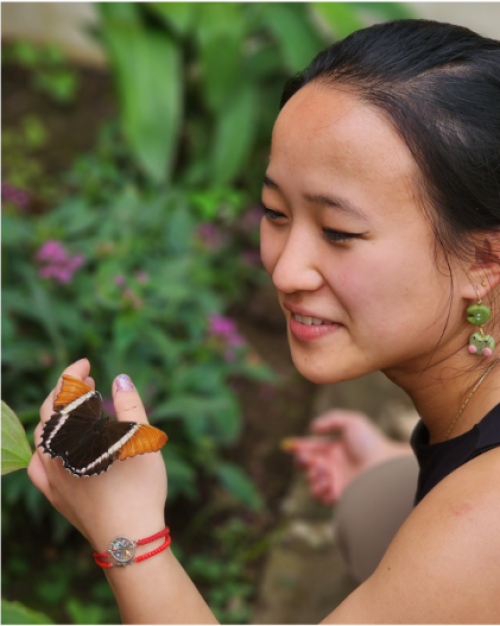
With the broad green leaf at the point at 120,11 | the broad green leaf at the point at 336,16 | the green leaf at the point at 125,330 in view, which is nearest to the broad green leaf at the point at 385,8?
the broad green leaf at the point at 336,16

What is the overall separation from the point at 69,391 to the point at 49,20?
162 inches

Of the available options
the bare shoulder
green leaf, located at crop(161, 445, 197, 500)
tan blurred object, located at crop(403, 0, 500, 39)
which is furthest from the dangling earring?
tan blurred object, located at crop(403, 0, 500, 39)

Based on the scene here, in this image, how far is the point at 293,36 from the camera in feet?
10.0

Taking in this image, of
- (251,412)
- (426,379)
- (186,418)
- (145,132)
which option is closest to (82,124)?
(145,132)

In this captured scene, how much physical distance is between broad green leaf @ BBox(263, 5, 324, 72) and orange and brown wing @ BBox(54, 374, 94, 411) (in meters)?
2.44

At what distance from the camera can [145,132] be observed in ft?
9.67

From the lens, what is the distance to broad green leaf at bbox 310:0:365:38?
299 centimetres

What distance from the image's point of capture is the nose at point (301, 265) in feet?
3.10

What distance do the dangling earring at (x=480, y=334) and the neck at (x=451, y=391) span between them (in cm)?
4

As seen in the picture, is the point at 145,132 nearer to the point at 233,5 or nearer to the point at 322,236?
the point at 233,5

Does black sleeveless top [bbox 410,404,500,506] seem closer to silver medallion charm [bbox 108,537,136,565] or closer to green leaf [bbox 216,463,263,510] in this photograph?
silver medallion charm [bbox 108,537,136,565]

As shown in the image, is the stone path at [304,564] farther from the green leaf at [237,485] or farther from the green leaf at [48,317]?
the green leaf at [48,317]

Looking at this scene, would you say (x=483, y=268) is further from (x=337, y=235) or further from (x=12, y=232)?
(x=12, y=232)

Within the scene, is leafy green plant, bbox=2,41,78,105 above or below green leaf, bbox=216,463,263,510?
above
